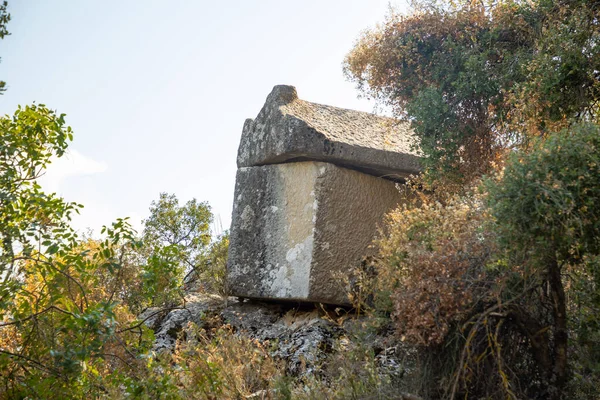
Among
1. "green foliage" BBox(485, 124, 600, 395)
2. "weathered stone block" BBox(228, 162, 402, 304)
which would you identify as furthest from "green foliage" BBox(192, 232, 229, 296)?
"green foliage" BBox(485, 124, 600, 395)

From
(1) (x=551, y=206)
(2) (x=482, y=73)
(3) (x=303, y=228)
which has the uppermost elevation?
(2) (x=482, y=73)

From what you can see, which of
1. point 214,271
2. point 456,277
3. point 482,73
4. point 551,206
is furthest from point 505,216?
point 214,271

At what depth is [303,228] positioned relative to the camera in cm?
748

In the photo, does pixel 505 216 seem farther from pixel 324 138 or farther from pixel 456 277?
pixel 324 138

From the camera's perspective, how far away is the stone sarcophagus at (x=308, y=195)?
24.2 feet

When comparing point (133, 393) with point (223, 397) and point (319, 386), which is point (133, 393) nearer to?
point (223, 397)

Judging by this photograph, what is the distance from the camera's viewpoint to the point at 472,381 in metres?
4.90

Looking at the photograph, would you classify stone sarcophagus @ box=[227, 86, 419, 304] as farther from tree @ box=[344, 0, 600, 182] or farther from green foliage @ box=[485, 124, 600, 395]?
green foliage @ box=[485, 124, 600, 395]

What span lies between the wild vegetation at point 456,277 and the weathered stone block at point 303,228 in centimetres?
58

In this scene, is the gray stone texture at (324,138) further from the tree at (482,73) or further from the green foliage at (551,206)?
the green foliage at (551,206)

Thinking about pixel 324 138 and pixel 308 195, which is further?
pixel 308 195

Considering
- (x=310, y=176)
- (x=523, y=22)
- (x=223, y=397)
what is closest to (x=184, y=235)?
(x=310, y=176)

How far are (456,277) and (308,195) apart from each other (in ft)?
9.77

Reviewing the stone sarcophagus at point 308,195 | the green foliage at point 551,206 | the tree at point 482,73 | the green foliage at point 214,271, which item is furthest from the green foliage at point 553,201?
the green foliage at point 214,271
